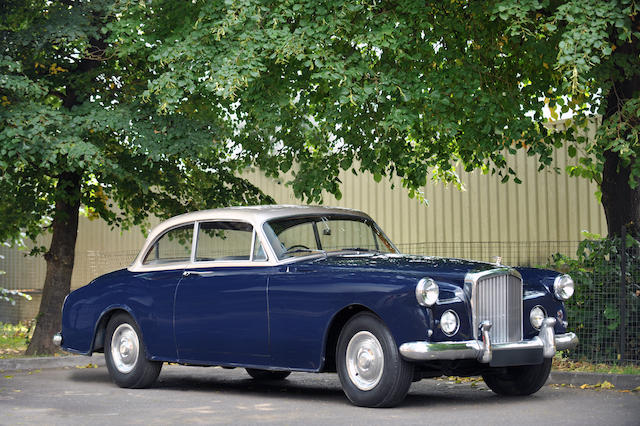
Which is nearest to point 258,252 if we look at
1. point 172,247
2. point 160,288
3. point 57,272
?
point 160,288

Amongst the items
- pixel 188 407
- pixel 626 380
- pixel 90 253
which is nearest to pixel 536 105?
pixel 626 380

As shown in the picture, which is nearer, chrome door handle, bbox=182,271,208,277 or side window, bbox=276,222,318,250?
side window, bbox=276,222,318,250

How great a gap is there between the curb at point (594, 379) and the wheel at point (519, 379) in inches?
48.4

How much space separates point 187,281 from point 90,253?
13772 mm

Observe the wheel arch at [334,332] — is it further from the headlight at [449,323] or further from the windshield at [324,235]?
the windshield at [324,235]

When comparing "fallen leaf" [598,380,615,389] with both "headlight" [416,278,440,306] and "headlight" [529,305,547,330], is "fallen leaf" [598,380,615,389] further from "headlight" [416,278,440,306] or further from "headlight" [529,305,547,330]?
"headlight" [416,278,440,306]

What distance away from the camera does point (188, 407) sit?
859 cm

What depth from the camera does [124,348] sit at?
1057 centimetres

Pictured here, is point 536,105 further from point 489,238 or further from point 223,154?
point 223,154

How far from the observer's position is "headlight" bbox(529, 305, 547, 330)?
28.3 feet

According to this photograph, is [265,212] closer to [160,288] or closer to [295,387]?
[160,288]

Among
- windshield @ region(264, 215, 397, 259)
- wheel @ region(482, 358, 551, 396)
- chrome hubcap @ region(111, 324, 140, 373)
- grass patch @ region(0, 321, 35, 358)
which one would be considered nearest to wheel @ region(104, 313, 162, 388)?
chrome hubcap @ region(111, 324, 140, 373)

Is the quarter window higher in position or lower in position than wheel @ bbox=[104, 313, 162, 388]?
higher

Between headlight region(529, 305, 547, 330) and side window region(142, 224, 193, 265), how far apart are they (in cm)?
371
